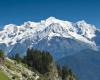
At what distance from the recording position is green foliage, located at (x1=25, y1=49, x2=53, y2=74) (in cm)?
10669

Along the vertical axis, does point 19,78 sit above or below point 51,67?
below

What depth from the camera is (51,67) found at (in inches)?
4441

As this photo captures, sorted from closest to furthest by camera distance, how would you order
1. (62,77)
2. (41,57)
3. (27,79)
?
(27,79) < (41,57) < (62,77)

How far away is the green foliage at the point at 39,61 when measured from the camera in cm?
10669

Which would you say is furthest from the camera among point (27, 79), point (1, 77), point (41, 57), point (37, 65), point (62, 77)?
point (62, 77)

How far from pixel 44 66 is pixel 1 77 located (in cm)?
5951

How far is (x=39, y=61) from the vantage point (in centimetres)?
10912

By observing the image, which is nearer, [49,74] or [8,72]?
[8,72]

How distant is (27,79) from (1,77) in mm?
12285

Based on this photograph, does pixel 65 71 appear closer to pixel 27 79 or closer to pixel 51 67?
pixel 51 67

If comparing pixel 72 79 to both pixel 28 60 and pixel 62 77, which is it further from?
pixel 28 60

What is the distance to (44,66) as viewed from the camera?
10962 centimetres

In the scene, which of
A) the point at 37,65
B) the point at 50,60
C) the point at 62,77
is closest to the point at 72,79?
the point at 62,77

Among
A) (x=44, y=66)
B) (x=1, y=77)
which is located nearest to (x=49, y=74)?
(x=44, y=66)
